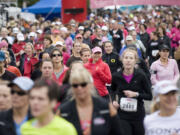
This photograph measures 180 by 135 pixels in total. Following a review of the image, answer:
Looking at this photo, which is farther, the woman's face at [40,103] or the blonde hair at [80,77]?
the blonde hair at [80,77]

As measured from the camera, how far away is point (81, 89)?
441 centimetres

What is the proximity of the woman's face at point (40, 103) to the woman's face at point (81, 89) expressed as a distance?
0.48m

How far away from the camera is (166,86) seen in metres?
4.65

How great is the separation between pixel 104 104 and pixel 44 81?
0.68m

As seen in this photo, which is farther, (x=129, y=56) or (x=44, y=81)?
(x=129, y=56)

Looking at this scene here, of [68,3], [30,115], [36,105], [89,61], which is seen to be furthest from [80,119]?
[68,3]

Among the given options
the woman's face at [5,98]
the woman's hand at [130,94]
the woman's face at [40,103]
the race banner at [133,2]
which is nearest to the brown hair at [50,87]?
the woman's face at [40,103]

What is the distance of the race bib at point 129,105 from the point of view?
6.57 meters

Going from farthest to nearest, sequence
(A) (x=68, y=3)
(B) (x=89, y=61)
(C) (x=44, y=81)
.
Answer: (A) (x=68, y=3) → (B) (x=89, y=61) → (C) (x=44, y=81)

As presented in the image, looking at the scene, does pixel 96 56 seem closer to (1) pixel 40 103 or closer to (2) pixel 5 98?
(2) pixel 5 98

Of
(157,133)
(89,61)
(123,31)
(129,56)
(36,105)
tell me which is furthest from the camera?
(123,31)

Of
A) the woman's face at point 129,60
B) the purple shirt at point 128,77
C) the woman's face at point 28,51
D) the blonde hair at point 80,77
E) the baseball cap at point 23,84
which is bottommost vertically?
the woman's face at point 28,51

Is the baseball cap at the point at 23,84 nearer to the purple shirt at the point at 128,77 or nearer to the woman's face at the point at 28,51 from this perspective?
the purple shirt at the point at 128,77

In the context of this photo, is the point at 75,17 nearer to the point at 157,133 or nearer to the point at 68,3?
the point at 68,3
